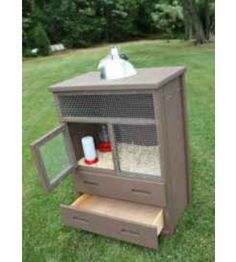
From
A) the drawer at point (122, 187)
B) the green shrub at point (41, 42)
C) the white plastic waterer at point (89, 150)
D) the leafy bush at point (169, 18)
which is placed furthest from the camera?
the leafy bush at point (169, 18)

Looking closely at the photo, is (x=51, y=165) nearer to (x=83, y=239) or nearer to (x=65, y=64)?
(x=83, y=239)

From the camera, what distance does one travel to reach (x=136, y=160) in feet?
6.27

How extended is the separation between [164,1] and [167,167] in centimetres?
1013

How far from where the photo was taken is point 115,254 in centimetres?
183

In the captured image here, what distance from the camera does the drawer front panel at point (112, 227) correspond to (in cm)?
171

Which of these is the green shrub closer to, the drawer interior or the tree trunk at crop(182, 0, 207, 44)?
the tree trunk at crop(182, 0, 207, 44)

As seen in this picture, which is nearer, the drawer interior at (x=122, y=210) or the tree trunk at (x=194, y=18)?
the drawer interior at (x=122, y=210)

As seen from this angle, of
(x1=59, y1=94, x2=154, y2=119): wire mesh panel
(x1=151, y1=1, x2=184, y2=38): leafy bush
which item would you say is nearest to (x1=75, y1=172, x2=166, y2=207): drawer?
(x1=59, y1=94, x2=154, y2=119): wire mesh panel

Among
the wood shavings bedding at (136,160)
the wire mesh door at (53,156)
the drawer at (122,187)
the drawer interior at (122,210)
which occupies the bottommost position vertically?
the drawer interior at (122,210)

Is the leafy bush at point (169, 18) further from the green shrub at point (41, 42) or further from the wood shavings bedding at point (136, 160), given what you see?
the wood shavings bedding at point (136, 160)

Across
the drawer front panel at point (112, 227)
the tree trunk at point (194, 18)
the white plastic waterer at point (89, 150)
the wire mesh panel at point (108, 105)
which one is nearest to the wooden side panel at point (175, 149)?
the wire mesh panel at point (108, 105)

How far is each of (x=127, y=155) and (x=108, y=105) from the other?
0.35 metres

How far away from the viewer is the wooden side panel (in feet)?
5.57

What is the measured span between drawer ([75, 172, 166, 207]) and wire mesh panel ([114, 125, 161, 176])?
0.07 meters
